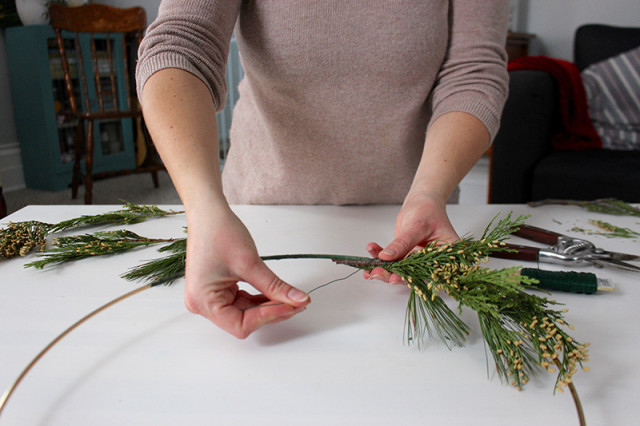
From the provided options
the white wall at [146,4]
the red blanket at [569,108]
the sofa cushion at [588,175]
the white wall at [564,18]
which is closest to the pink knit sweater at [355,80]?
the sofa cushion at [588,175]

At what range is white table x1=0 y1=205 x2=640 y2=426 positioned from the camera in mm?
363

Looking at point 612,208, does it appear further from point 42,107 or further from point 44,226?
point 42,107

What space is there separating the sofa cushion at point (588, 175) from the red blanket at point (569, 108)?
→ 7 centimetres

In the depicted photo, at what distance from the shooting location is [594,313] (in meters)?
0.50

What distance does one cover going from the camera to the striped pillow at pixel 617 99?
211 centimetres

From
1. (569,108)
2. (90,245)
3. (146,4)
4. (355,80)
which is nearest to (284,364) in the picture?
(90,245)

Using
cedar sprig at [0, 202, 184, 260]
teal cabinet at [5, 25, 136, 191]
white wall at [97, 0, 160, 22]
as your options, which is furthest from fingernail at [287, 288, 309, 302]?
white wall at [97, 0, 160, 22]

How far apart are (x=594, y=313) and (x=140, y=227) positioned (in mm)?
581

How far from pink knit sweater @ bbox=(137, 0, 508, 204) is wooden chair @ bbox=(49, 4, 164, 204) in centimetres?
209

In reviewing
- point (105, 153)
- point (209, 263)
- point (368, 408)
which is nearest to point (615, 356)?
point (368, 408)

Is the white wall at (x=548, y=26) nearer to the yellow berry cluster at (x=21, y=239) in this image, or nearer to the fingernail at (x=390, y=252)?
the yellow berry cluster at (x=21, y=239)

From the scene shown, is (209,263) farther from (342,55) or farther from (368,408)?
(342,55)

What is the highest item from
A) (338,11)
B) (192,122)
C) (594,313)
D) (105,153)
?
(338,11)

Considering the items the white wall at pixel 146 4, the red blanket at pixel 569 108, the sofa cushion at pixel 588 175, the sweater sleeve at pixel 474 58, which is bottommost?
the sofa cushion at pixel 588 175
